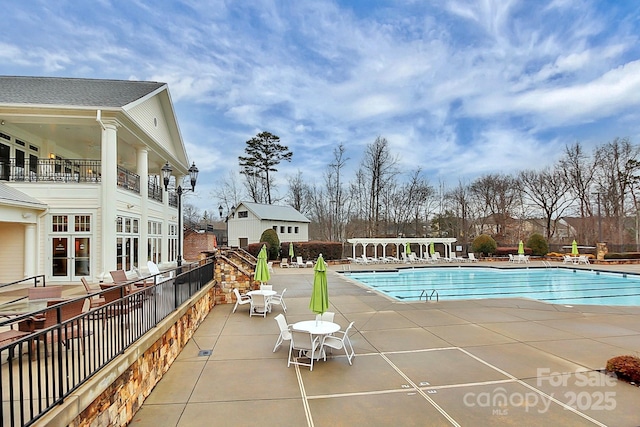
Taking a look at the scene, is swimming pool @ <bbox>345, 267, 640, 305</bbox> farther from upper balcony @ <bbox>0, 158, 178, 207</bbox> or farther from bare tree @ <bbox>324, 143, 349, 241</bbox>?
bare tree @ <bbox>324, 143, 349, 241</bbox>

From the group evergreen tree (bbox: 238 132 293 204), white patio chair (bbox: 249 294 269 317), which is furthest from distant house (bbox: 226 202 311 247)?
white patio chair (bbox: 249 294 269 317)

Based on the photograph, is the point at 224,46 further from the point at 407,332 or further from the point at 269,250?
the point at 407,332

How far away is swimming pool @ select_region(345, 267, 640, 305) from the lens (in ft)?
47.8

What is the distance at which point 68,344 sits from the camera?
3.49m

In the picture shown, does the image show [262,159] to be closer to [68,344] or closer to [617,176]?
[617,176]

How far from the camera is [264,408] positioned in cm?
449

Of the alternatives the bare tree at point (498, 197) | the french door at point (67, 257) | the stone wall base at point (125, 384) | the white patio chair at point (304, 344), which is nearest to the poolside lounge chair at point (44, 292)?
the stone wall base at point (125, 384)

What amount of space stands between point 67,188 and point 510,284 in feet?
69.0

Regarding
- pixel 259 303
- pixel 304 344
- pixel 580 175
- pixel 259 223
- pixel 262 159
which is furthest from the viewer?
pixel 262 159

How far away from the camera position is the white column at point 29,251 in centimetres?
1240

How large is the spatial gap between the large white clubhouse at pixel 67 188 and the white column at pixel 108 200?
0.11 feet

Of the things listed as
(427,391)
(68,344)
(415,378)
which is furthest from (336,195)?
(68,344)

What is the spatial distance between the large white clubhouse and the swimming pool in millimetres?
11280

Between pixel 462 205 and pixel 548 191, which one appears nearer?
pixel 548 191
